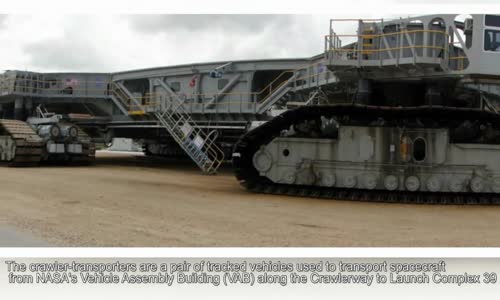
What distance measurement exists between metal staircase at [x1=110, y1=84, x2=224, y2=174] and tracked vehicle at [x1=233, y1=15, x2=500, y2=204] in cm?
705

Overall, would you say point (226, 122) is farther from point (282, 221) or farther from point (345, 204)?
point (282, 221)

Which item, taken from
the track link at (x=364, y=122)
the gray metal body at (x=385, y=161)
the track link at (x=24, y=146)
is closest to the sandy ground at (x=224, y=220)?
the track link at (x=364, y=122)

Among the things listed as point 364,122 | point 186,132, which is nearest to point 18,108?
point 186,132

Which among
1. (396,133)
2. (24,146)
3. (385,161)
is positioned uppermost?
(396,133)

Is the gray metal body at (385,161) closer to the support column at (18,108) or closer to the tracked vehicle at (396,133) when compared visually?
the tracked vehicle at (396,133)

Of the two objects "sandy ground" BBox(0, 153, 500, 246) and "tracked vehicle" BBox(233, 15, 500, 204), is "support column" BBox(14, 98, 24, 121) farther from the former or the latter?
"tracked vehicle" BBox(233, 15, 500, 204)

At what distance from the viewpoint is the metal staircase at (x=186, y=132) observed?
64.6ft

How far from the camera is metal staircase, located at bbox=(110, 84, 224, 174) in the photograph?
19688mm

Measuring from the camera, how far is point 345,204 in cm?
1092

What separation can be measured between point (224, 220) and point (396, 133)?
5.55 m

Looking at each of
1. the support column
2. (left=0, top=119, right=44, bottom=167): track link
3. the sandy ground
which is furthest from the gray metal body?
the support column

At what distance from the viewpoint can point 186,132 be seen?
19.7 m

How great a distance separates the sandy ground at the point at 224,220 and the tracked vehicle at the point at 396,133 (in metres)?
0.78

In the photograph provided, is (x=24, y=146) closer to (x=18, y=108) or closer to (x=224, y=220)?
(x=18, y=108)
